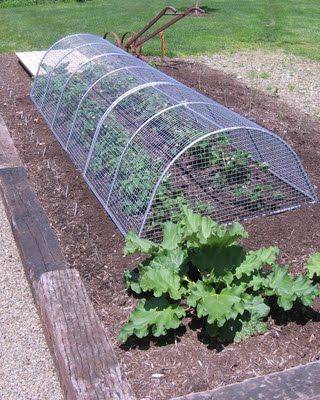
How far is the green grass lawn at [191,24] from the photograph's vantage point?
13.6 meters

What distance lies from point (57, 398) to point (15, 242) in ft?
6.61

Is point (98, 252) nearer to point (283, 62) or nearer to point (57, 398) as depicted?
point (57, 398)

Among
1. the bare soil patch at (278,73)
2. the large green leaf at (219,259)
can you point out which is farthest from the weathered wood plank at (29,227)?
the bare soil patch at (278,73)

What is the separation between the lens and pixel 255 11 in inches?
730

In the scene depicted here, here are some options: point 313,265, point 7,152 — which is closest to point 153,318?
point 313,265

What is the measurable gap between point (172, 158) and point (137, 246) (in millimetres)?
→ 1031

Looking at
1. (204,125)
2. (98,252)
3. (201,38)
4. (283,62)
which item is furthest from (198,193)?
(201,38)

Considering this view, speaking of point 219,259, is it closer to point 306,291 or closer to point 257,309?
point 257,309

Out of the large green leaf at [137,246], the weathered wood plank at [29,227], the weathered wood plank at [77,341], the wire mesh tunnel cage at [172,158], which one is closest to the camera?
the weathered wood plank at [77,341]

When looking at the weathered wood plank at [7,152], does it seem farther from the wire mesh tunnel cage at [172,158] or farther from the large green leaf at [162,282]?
the large green leaf at [162,282]

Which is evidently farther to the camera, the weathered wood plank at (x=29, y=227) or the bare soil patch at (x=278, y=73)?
the bare soil patch at (x=278, y=73)

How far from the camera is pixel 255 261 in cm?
419

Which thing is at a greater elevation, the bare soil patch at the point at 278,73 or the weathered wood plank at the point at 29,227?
the weathered wood plank at the point at 29,227

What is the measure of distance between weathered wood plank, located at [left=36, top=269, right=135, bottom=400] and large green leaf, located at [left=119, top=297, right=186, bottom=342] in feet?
0.54
